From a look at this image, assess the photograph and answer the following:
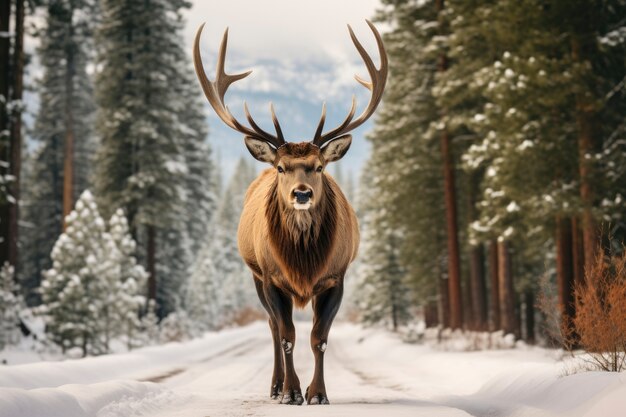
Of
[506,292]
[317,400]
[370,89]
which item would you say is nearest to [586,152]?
[370,89]

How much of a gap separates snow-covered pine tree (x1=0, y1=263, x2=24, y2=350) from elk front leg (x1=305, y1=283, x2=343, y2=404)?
14612 mm

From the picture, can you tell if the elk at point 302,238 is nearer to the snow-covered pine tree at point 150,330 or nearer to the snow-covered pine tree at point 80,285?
the snow-covered pine tree at point 80,285

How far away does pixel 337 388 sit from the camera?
11.4 m

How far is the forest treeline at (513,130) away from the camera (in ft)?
47.9

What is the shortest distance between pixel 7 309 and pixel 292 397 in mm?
15466

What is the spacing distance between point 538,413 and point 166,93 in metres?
25.3

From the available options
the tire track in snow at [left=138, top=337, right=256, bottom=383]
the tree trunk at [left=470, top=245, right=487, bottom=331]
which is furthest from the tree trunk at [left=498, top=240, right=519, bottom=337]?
the tire track in snow at [left=138, top=337, right=256, bottom=383]

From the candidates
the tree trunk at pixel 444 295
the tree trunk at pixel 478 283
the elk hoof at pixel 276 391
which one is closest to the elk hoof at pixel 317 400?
the elk hoof at pixel 276 391

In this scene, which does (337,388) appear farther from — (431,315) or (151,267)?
(431,315)

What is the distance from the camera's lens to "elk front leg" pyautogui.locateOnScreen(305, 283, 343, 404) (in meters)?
7.77

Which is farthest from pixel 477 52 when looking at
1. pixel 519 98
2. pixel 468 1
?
pixel 519 98

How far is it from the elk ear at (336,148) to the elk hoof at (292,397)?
9.04 ft

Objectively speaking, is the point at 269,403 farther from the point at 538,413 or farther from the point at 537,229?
the point at 537,229

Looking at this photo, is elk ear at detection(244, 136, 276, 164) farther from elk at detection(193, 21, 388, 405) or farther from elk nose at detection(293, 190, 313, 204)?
elk nose at detection(293, 190, 313, 204)
